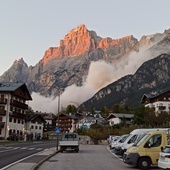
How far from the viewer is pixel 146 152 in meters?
17.7

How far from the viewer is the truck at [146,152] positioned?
17.7m

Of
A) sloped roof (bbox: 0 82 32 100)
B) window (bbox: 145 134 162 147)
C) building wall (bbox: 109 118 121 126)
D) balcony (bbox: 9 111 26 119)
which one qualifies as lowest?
window (bbox: 145 134 162 147)

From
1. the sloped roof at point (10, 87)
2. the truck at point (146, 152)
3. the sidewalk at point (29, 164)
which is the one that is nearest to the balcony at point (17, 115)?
the sloped roof at point (10, 87)

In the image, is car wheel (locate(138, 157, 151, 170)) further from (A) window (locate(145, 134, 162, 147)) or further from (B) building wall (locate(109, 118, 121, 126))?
(B) building wall (locate(109, 118, 121, 126))

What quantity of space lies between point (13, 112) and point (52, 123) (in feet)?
349


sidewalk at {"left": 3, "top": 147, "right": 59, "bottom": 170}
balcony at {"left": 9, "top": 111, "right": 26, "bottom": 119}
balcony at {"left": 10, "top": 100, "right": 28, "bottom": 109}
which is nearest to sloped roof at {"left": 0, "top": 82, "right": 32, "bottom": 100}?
balcony at {"left": 10, "top": 100, "right": 28, "bottom": 109}

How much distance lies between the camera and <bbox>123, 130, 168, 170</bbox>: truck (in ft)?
57.9

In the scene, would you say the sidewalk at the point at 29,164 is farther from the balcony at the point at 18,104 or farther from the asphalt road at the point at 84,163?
the balcony at the point at 18,104

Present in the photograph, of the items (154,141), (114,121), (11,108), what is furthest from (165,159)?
(114,121)

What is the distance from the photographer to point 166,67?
629 ft

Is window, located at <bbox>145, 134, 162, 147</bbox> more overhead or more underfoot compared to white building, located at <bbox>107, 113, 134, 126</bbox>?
Answer: more underfoot

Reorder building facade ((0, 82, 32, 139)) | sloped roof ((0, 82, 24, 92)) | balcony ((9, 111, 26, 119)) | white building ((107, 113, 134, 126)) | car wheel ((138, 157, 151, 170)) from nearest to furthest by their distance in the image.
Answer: car wheel ((138, 157, 151, 170)) → building facade ((0, 82, 32, 139)) → sloped roof ((0, 82, 24, 92)) → balcony ((9, 111, 26, 119)) → white building ((107, 113, 134, 126))

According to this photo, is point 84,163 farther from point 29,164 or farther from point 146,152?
point 146,152

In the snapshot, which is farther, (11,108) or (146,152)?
(11,108)
